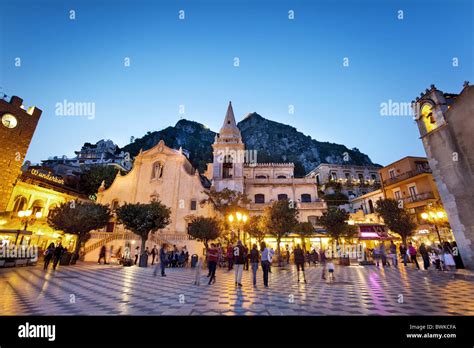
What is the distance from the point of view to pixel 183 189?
33.2m

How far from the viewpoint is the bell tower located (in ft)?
124

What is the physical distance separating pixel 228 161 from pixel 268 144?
72.4 meters

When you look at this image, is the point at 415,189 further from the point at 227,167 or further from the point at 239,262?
the point at 239,262

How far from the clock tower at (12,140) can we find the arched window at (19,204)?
2493 millimetres

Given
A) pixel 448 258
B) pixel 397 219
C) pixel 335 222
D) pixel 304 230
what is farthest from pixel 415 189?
pixel 448 258

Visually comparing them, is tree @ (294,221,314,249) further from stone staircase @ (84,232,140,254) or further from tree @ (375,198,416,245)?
stone staircase @ (84,232,140,254)

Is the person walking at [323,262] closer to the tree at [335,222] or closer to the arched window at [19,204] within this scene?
the tree at [335,222]

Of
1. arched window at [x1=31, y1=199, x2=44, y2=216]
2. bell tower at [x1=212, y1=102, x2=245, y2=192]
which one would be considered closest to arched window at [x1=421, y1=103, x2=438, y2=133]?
bell tower at [x1=212, y1=102, x2=245, y2=192]

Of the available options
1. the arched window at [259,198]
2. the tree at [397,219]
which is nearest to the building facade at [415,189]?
the tree at [397,219]

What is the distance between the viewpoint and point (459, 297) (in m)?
7.38

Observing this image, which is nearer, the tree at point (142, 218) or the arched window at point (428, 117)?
the arched window at point (428, 117)

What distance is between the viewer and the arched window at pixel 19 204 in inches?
1045
